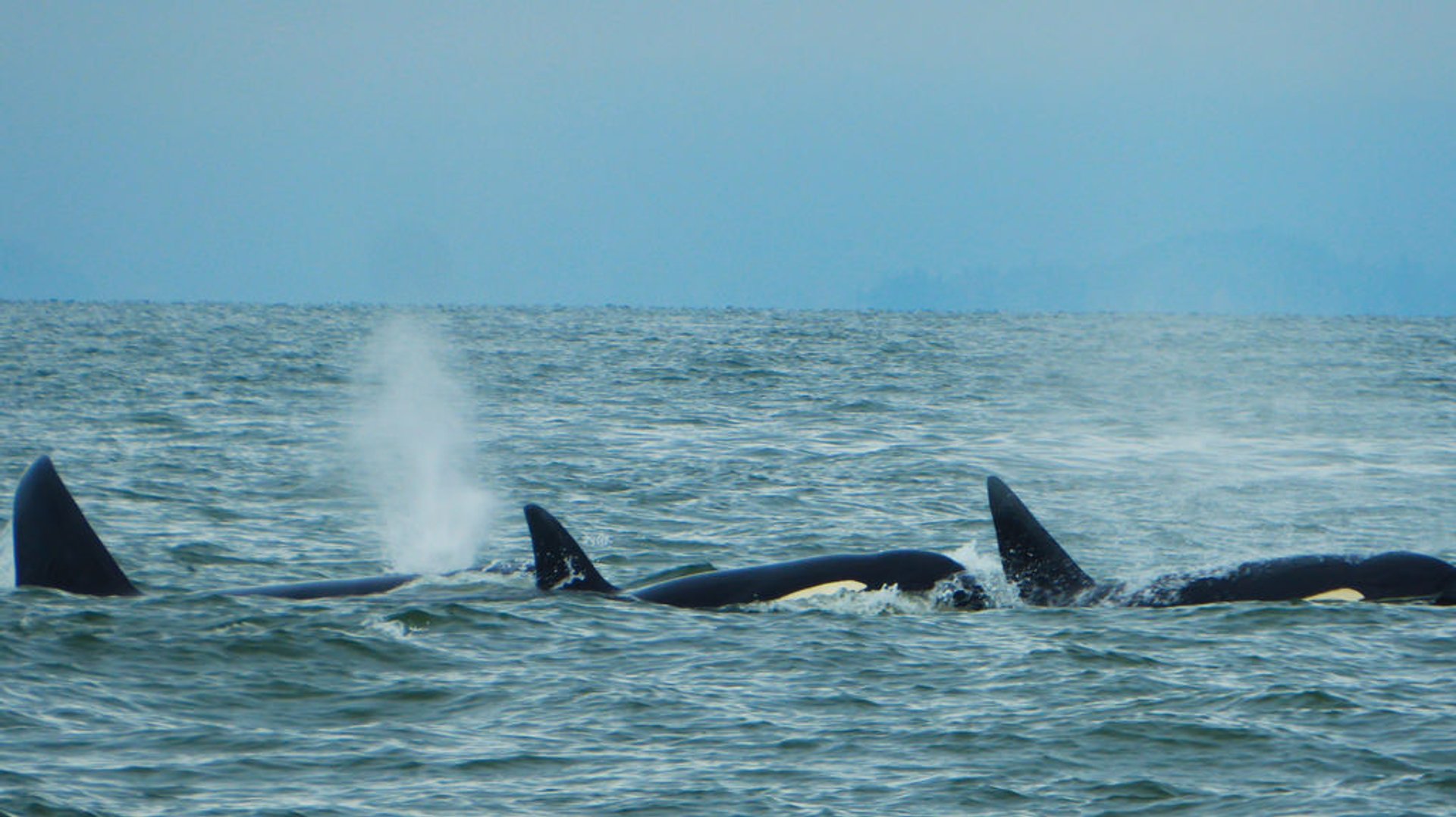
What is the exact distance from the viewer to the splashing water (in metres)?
20.9

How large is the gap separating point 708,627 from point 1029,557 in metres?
3.23

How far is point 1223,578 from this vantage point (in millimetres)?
15367

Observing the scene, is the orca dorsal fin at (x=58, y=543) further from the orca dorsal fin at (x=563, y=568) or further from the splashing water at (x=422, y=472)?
the orca dorsal fin at (x=563, y=568)

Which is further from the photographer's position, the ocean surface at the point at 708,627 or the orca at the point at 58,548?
the orca at the point at 58,548

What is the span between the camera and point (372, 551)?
2012cm

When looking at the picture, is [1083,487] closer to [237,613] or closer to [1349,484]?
[1349,484]

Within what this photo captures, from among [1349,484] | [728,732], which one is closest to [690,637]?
[728,732]

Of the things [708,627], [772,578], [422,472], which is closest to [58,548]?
[708,627]

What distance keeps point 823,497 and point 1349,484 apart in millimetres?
8471

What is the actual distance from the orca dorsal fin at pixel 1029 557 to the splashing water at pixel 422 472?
17.6 ft

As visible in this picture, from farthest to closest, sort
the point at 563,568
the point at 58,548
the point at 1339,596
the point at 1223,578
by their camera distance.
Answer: the point at 563,568 < the point at 1223,578 < the point at 58,548 < the point at 1339,596

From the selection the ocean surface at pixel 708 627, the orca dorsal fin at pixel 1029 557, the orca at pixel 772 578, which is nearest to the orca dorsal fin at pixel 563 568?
the orca at pixel 772 578

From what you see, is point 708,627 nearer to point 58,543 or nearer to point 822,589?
point 822,589

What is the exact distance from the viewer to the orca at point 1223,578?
14.9m
